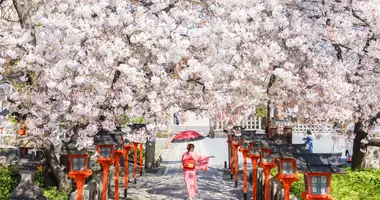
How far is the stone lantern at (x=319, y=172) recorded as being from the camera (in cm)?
942

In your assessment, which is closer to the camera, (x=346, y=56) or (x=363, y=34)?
(x=363, y=34)

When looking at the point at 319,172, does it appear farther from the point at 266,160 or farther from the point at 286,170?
the point at 266,160

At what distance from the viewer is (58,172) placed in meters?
14.1

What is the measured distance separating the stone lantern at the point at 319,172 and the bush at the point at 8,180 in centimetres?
680

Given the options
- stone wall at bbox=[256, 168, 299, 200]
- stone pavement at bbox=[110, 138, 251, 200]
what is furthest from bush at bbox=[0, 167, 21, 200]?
stone wall at bbox=[256, 168, 299, 200]

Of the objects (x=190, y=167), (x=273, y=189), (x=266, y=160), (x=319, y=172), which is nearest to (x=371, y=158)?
A: (x=273, y=189)

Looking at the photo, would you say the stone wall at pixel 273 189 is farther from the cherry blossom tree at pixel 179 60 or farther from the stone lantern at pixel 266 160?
the cherry blossom tree at pixel 179 60

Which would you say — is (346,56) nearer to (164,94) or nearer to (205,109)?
(205,109)

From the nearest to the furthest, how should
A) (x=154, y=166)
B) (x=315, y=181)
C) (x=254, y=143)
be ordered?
(x=315, y=181), (x=254, y=143), (x=154, y=166)

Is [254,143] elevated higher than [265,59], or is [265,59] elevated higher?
[265,59]

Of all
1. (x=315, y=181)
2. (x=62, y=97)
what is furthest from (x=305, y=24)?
(x=62, y=97)

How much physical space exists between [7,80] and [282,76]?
6263 mm

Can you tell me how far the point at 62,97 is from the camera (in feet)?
39.8

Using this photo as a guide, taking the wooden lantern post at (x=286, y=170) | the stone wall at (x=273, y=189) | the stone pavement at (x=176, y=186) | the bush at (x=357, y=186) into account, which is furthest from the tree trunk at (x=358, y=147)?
the wooden lantern post at (x=286, y=170)
